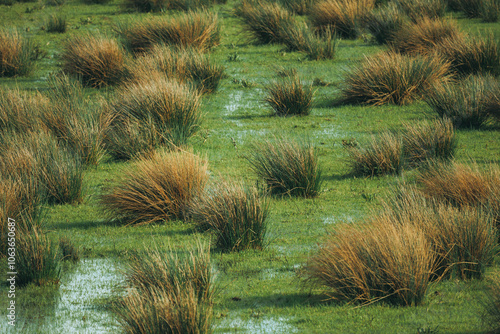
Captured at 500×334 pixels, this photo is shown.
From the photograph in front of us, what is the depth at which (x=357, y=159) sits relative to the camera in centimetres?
935

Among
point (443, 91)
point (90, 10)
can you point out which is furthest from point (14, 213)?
point (90, 10)

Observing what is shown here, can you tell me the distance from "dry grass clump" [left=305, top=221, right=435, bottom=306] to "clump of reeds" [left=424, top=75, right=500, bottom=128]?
616 centimetres

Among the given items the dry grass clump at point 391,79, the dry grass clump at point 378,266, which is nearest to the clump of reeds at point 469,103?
the dry grass clump at point 391,79

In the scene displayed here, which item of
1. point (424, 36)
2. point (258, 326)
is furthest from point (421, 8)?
point (258, 326)

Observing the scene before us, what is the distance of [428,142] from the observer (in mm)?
9602

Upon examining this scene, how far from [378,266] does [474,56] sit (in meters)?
9.39

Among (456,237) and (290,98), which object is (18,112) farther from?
(456,237)

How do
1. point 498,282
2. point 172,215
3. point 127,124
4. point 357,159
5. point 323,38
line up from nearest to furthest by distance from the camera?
point 498,282, point 172,215, point 357,159, point 127,124, point 323,38

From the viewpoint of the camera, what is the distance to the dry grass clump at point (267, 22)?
17781 mm

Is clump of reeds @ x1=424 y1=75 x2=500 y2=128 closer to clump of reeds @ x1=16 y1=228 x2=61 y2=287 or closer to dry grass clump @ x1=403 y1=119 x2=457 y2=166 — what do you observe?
dry grass clump @ x1=403 y1=119 x2=457 y2=166

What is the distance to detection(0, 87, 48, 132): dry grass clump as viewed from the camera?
10164 mm

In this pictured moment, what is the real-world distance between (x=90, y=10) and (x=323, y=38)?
8.79m

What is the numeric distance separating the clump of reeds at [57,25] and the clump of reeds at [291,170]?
490 inches

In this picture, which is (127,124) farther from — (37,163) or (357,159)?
(357,159)
